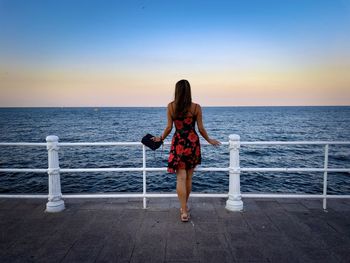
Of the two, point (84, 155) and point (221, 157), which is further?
point (84, 155)

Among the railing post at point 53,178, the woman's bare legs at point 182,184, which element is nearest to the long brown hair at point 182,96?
the woman's bare legs at point 182,184

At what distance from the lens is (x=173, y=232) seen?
3.30 m

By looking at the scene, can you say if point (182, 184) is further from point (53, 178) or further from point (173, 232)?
point (53, 178)

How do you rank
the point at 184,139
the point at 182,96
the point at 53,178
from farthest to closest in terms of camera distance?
the point at 53,178, the point at 184,139, the point at 182,96

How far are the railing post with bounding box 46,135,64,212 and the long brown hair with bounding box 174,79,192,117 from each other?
220 centimetres

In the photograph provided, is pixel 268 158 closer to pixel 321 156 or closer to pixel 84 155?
pixel 321 156

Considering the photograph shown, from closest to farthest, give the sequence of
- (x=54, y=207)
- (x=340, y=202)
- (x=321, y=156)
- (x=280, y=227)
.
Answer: (x=280, y=227) → (x=54, y=207) → (x=340, y=202) → (x=321, y=156)

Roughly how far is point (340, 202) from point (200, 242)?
3.05m

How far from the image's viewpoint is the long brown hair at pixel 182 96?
329cm

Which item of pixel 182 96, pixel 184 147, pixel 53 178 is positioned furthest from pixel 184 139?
pixel 53 178

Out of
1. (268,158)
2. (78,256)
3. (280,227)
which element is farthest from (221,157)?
(78,256)

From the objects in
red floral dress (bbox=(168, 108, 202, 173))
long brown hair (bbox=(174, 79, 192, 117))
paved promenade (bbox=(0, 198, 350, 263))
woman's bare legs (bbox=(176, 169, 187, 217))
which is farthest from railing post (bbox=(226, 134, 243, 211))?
long brown hair (bbox=(174, 79, 192, 117))

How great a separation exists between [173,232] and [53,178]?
2.24 metres

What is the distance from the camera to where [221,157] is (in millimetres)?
18203
